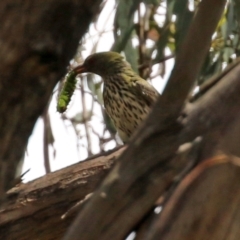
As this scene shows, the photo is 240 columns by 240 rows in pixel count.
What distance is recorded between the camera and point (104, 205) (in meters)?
0.84

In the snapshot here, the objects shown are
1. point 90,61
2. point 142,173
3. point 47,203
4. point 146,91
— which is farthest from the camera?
point 90,61

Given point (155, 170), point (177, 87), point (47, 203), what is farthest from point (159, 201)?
point (47, 203)

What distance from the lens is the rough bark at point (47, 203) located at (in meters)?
1.61

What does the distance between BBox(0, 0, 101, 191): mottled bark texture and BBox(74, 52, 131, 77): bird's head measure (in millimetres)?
2113

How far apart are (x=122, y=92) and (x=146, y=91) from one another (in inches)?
4.1

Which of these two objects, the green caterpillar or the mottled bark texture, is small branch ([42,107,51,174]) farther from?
the mottled bark texture

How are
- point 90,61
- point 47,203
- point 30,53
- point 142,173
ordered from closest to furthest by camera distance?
1. point 30,53
2. point 142,173
3. point 47,203
4. point 90,61

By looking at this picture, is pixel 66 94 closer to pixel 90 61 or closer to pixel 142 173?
pixel 90 61

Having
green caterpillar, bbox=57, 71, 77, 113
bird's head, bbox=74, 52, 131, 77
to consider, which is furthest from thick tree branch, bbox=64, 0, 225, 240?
bird's head, bbox=74, 52, 131, 77

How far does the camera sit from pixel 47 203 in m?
1.63

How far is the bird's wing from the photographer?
8.75 feet

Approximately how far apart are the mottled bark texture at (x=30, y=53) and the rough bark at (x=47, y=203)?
0.87 m

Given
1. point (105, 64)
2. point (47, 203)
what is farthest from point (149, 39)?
point (47, 203)

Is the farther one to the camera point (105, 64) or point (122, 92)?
point (105, 64)
